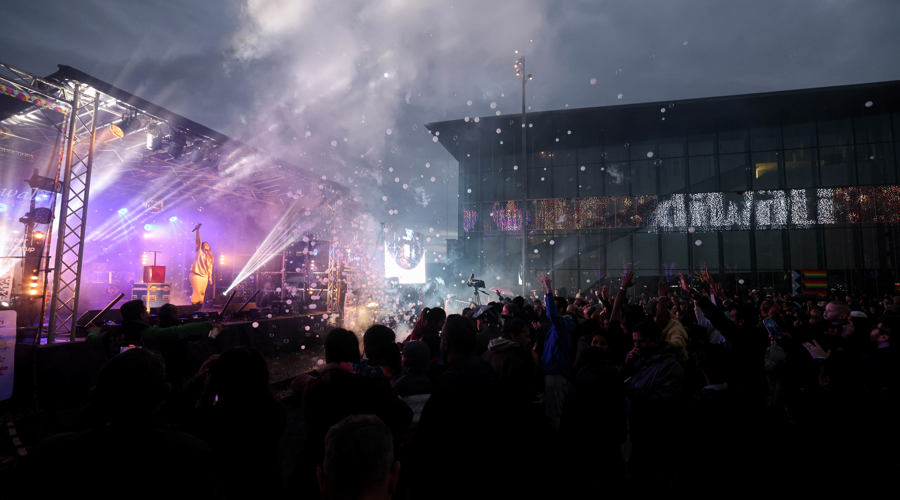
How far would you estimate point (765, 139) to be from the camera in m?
21.9

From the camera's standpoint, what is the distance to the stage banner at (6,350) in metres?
5.96

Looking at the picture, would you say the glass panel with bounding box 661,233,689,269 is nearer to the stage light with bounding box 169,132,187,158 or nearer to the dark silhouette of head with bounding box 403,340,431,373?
the stage light with bounding box 169,132,187,158

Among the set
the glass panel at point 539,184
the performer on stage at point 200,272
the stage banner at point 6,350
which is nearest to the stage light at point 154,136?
the performer on stage at point 200,272

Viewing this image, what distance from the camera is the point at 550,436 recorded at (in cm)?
488

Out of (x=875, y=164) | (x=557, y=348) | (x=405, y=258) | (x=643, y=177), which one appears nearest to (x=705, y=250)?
(x=643, y=177)

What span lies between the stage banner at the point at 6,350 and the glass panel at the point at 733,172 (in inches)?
1027

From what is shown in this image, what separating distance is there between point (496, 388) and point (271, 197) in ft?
61.7

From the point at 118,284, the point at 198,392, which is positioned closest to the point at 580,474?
the point at 198,392

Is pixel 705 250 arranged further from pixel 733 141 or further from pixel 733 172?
pixel 733 141

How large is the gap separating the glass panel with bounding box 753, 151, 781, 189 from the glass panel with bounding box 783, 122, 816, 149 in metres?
0.88

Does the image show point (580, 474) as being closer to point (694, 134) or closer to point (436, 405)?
point (436, 405)

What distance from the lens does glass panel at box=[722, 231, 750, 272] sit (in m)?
21.4

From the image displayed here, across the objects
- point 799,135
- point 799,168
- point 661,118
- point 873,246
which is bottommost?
point 873,246

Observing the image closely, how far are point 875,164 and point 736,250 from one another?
7.39 meters
